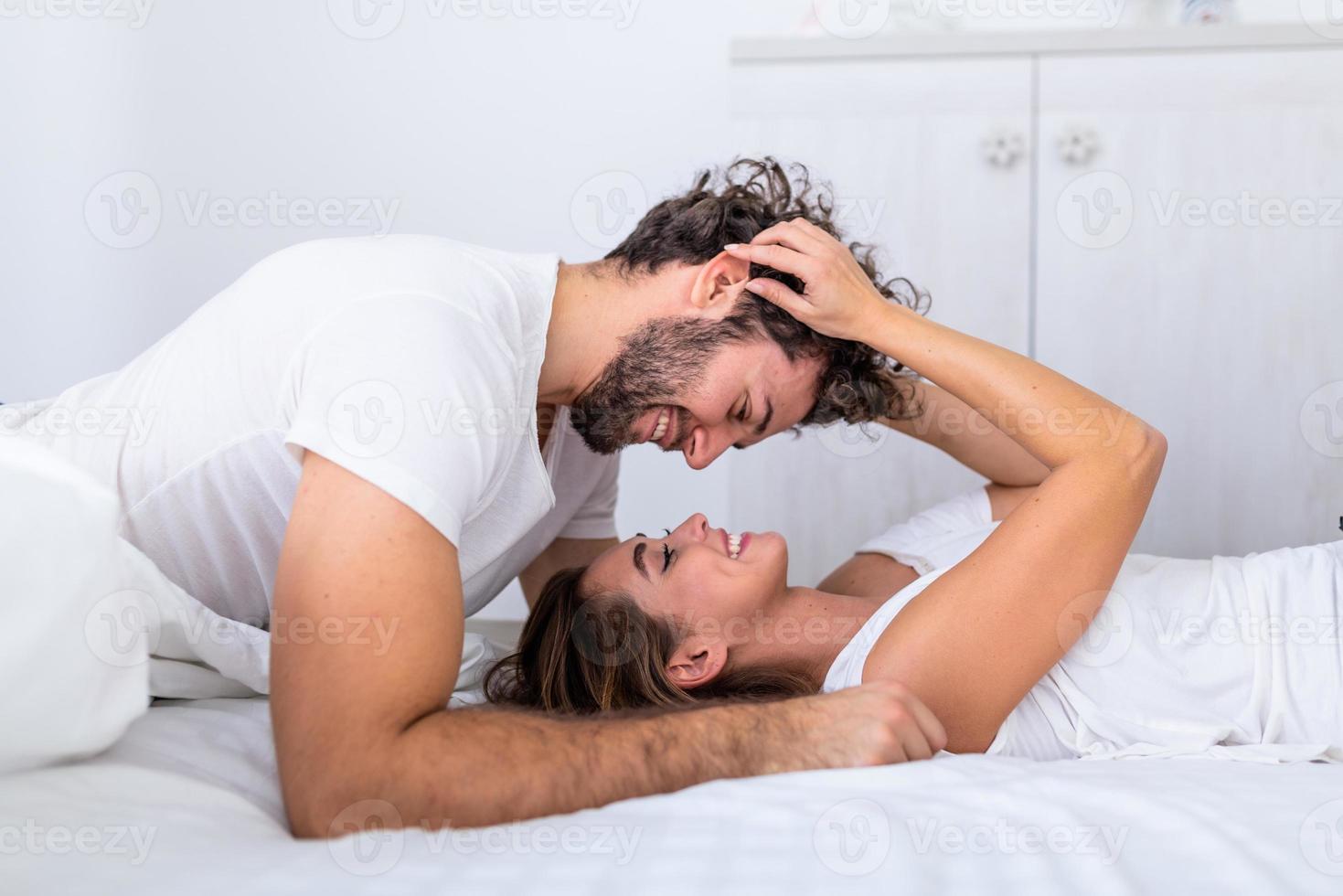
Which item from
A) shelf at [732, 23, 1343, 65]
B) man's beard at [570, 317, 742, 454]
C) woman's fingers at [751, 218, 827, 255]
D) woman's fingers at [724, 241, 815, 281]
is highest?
shelf at [732, 23, 1343, 65]

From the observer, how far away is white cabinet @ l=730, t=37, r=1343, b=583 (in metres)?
2.14

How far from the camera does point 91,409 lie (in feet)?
4.42

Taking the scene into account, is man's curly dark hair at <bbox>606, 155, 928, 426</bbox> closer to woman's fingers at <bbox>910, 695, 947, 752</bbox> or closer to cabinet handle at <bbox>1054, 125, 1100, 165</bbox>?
woman's fingers at <bbox>910, 695, 947, 752</bbox>

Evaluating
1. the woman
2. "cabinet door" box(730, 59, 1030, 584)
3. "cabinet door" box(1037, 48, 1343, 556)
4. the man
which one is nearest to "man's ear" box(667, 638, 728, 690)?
the woman

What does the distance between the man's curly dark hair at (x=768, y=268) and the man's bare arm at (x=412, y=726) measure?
603 mm

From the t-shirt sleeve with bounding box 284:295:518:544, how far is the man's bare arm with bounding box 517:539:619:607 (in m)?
0.67

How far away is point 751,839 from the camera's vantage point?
849 mm

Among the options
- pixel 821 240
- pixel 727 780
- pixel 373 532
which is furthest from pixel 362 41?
pixel 727 780

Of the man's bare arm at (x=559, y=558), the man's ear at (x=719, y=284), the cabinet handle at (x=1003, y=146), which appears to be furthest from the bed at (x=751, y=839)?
the cabinet handle at (x=1003, y=146)

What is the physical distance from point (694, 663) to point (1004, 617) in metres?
0.42

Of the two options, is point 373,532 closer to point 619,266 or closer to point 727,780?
point 727,780

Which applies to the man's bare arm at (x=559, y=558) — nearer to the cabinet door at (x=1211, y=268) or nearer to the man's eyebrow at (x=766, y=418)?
the man's eyebrow at (x=766, y=418)

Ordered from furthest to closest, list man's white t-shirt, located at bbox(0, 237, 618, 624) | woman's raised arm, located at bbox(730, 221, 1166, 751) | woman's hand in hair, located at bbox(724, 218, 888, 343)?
woman's hand in hair, located at bbox(724, 218, 888, 343) → woman's raised arm, located at bbox(730, 221, 1166, 751) → man's white t-shirt, located at bbox(0, 237, 618, 624)

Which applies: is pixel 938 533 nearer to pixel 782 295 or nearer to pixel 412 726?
pixel 782 295
